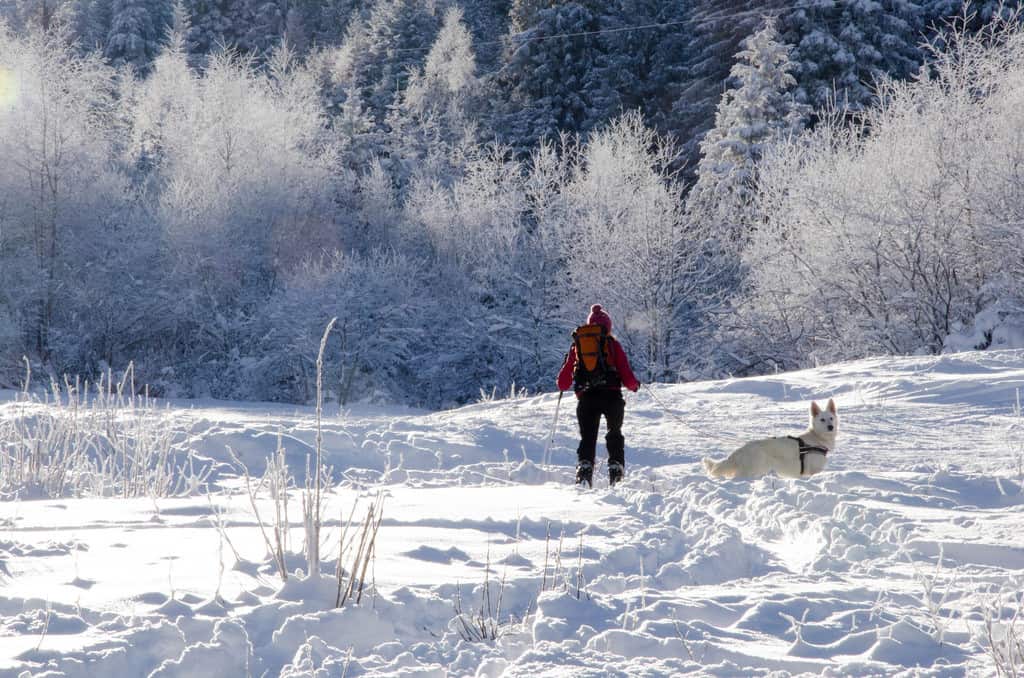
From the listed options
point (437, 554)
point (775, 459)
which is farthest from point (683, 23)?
point (437, 554)

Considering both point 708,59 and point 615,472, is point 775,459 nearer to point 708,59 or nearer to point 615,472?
point 615,472

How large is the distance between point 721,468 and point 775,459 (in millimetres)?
448

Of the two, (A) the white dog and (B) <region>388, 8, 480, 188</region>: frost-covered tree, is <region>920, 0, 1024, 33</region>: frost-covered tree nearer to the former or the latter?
(B) <region>388, 8, 480, 188</region>: frost-covered tree

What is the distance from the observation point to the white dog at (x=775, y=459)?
7.55 metres

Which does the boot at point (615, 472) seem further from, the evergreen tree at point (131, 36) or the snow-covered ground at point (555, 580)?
the evergreen tree at point (131, 36)

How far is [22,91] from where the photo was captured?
27688mm

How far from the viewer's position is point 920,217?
20.0 metres

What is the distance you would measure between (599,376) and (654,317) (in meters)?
18.3

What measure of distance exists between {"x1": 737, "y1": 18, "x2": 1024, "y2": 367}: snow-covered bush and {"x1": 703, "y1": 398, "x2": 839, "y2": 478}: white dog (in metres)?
12.8

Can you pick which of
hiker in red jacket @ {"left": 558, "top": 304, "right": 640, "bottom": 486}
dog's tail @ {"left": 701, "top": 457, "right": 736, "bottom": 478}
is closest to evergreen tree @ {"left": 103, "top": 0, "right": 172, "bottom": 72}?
hiker in red jacket @ {"left": 558, "top": 304, "right": 640, "bottom": 486}

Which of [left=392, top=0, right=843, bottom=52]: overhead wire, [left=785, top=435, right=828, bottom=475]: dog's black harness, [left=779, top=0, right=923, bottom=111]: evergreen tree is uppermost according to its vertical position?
[left=392, top=0, right=843, bottom=52]: overhead wire

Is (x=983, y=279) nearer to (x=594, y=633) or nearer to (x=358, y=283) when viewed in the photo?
(x=358, y=283)

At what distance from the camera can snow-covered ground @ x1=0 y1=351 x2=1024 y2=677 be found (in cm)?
324

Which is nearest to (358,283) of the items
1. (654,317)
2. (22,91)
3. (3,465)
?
(654,317)
